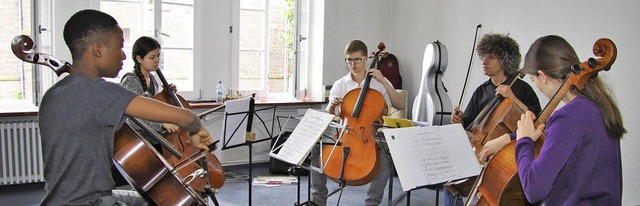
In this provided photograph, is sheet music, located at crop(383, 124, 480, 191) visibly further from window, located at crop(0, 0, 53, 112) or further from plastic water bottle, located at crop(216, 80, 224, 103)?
window, located at crop(0, 0, 53, 112)

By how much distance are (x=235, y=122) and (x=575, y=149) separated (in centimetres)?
235

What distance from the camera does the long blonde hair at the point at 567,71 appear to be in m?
1.71

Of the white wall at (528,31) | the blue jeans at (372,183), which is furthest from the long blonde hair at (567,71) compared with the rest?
the blue jeans at (372,183)

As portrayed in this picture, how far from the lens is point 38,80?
4562mm

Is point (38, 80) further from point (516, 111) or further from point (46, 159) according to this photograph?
point (516, 111)

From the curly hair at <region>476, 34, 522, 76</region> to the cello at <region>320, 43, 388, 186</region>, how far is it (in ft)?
2.45

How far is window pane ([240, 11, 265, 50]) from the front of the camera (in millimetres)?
5539

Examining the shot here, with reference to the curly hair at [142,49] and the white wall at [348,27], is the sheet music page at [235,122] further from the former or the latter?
the white wall at [348,27]

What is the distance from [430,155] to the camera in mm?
2373

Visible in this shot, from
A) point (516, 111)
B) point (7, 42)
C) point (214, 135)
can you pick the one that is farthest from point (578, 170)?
point (7, 42)

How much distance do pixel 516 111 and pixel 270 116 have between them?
3.23m

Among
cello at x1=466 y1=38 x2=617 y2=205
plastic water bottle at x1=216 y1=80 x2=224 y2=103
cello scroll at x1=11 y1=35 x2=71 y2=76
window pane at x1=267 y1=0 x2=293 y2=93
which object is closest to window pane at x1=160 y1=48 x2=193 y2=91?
plastic water bottle at x1=216 y1=80 x2=224 y2=103

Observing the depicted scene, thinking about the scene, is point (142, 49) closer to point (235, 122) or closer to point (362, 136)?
point (235, 122)

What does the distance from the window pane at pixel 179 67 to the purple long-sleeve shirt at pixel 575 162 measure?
407 cm
